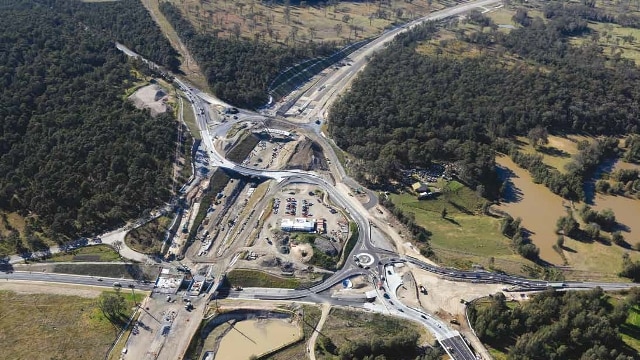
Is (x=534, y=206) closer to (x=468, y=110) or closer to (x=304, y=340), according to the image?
(x=468, y=110)

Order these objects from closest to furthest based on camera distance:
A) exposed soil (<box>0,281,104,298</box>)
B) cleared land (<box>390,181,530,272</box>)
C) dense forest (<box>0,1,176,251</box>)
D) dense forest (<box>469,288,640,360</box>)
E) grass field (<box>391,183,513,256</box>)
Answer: dense forest (<box>469,288,640,360</box>) < exposed soil (<box>0,281,104,298</box>) < cleared land (<box>390,181,530,272</box>) < grass field (<box>391,183,513,256</box>) < dense forest (<box>0,1,176,251</box>)

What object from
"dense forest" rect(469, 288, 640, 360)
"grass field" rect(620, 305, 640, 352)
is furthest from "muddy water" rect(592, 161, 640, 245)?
"dense forest" rect(469, 288, 640, 360)

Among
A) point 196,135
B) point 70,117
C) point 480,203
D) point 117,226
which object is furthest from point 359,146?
point 70,117

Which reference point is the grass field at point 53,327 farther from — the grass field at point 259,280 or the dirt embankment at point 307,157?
the dirt embankment at point 307,157

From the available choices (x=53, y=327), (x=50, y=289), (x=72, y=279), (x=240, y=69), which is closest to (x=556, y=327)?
(x=53, y=327)

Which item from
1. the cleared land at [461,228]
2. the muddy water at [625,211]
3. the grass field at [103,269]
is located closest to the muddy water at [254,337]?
the grass field at [103,269]

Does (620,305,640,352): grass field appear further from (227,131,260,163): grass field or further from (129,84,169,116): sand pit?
(129,84,169,116): sand pit

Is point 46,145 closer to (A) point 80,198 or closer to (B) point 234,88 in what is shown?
(A) point 80,198
